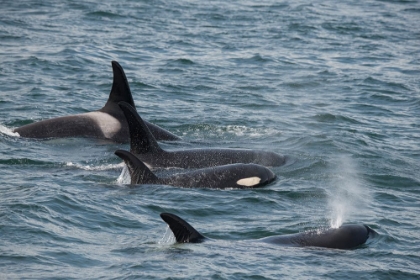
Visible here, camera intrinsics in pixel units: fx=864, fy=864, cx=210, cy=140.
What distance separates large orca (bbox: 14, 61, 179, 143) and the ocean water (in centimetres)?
27

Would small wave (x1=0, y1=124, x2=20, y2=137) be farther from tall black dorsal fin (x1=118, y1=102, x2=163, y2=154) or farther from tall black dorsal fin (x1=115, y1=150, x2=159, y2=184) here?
tall black dorsal fin (x1=115, y1=150, x2=159, y2=184)

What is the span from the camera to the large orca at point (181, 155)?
14.4 meters

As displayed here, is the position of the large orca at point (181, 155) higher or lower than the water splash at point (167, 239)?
higher

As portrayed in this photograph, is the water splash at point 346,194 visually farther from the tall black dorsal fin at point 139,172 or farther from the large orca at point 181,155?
the tall black dorsal fin at point 139,172

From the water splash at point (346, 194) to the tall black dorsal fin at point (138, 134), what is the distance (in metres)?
3.17

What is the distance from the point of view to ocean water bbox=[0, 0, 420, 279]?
34.9 feet

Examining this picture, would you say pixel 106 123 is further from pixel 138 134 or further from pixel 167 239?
pixel 167 239

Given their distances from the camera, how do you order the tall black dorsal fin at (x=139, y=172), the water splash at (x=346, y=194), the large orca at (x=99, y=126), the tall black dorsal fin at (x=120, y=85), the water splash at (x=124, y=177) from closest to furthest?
the water splash at (x=346, y=194)
the tall black dorsal fin at (x=139, y=172)
the water splash at (x=124, y=177)
the tall black dorsal fin at (x=120, y=85)
the large orca at (x=99, y=126)

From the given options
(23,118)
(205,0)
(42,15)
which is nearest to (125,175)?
(23,118)

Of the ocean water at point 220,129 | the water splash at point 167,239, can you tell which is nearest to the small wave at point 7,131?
the ocean water at point 220,129

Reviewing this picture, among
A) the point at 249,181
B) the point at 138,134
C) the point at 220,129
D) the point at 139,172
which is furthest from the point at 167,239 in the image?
the point at 220,129

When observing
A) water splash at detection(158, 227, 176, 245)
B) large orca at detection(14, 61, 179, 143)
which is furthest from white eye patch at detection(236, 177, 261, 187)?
large orca at detection(14, 61, 179, 143)

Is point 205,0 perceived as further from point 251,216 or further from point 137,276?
point 137,276

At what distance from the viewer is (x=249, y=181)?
14180mm
